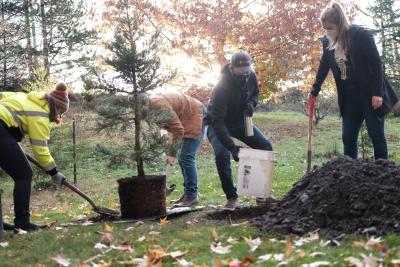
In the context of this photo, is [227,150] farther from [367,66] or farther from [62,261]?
[62,261]

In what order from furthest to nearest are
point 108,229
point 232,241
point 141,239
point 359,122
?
→ point 359,122
point 108,229
point 141,239
point 232,241

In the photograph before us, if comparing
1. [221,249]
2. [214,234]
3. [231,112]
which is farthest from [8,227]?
[221,249]

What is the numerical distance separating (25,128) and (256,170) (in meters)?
2.31

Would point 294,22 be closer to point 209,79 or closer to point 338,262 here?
point 209,79

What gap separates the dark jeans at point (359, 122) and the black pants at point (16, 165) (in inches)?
128

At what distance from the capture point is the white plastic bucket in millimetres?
5152

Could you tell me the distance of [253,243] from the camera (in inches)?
147

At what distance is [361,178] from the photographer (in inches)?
167

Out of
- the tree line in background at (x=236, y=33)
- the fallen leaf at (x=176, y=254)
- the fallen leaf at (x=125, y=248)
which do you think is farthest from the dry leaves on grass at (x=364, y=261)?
the tree line in background at (x=236, y=33)

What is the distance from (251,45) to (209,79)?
1537 mm

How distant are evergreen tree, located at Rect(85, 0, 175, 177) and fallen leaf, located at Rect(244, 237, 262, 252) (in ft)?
6.51

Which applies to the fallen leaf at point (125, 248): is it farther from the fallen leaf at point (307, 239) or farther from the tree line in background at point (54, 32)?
the tree line in background at point (54, 32)

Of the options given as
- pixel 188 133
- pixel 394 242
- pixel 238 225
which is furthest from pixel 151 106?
pixel 394 242

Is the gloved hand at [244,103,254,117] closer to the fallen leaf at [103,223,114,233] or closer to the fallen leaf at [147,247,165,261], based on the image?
the fallen leaf at [103,223,114,233]
